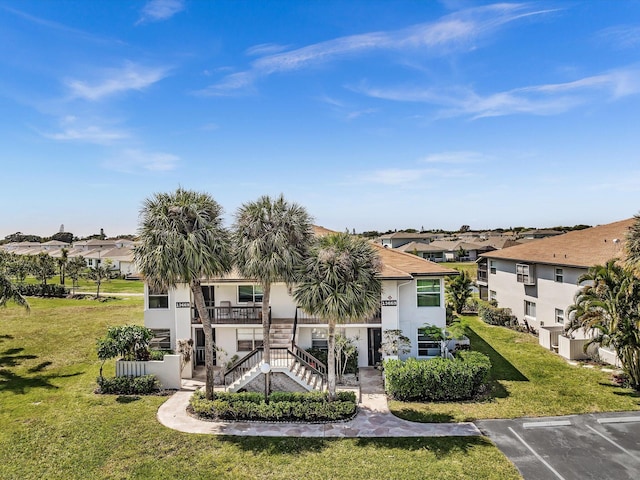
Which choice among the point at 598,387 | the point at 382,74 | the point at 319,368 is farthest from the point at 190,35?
the point at 598,387

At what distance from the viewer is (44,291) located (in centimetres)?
4769

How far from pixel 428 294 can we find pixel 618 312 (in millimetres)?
8350

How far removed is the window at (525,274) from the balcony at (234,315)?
20.5 meters

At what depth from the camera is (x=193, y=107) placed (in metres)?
23.3

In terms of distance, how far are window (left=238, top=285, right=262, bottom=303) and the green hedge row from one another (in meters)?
36.0

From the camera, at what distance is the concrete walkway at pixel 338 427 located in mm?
14195

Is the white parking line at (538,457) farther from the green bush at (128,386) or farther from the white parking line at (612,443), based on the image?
the green bush at (128,386)

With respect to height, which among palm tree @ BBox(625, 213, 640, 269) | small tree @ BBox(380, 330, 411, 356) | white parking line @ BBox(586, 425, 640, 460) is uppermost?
palm tree @ BBox(625, 213, 640, 269)

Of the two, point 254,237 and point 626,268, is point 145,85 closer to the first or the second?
point 254,237

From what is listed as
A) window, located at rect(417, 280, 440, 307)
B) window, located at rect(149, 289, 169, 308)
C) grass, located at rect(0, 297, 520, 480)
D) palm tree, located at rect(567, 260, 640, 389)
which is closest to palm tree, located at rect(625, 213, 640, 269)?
palm tree, located at rect(567, 260, 640, 389)

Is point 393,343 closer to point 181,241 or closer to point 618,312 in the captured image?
point 618,312

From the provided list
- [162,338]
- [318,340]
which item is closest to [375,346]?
[318,340]

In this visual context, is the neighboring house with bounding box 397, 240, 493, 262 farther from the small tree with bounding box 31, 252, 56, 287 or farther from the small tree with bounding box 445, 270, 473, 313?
the small tree with bounding box 31, 252, 56, 287

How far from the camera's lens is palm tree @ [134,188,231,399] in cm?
1495
